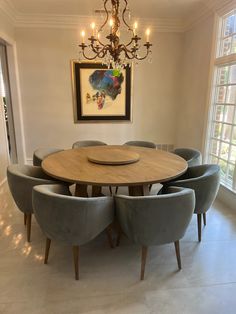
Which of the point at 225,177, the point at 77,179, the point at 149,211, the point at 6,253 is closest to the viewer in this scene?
the point at 149,211

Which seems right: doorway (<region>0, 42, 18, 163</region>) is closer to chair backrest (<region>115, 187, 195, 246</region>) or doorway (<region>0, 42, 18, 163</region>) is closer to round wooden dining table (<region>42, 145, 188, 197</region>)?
round wooden dining table (<region>42, 145, 188, 197</region>)

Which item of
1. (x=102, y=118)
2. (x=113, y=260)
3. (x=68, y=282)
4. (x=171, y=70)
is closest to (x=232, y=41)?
(x=171, y=70)

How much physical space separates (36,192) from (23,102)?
127 inches

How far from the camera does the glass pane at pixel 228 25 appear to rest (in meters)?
3.09

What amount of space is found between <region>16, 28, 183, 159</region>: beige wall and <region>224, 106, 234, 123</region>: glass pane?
1555 mm

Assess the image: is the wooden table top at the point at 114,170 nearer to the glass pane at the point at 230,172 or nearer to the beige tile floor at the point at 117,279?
the beige tile floor at the point at 117,279

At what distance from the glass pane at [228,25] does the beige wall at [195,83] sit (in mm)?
209

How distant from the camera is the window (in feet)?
10.1

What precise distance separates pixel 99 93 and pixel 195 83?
5.89ft

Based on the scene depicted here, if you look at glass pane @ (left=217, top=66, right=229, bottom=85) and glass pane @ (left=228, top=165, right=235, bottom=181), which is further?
glass pane @ (left=217, top=66, right=229, bottom=85)

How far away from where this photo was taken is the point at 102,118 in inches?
180

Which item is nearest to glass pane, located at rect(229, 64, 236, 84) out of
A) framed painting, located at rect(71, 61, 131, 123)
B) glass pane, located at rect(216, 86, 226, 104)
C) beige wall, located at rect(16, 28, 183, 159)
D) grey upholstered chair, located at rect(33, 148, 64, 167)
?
glass pane, located at rect(216, 86, 226, 104)

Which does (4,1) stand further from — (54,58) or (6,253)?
(6,253)

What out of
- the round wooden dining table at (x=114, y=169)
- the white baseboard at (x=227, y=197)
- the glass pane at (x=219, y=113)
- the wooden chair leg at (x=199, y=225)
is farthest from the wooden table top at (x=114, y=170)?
the glass pane at (x=219, y=113)
